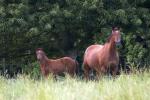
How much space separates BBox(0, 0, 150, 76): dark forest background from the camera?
1706 centimetres

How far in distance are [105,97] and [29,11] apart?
9.02 m

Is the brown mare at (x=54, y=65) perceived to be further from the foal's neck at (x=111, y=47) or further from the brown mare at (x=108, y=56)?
the foal's neck at (x=111, y=47)

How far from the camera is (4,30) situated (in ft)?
56.4

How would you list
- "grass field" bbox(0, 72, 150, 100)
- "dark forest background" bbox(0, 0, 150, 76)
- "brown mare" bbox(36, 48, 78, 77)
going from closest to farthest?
"grass field" bbox(0, 72, 150, 100) < "brown mare" bbox(36, 48, 78, 77) < "dark forest background" bbox(0, 0, 150, 76)

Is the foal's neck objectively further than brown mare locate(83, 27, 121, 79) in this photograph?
Yes

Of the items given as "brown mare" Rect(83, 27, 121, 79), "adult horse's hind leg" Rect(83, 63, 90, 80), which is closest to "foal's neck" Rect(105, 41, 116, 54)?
"brown mare" Rect(83, 27, 121, 79)

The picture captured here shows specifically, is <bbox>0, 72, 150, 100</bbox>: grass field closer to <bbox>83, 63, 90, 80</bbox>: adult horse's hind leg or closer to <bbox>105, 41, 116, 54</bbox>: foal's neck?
<bbox>105, 41, 116, 54</bbox>: foal's neck

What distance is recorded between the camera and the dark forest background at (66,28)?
1706cm

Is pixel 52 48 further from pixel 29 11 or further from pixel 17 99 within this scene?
pixel 17 99

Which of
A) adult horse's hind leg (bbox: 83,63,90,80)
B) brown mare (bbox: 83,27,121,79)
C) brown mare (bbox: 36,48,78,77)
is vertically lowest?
adult horse's hind leg (bbox: 83,63,90,80)

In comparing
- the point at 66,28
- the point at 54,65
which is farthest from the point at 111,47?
the point at 66,28

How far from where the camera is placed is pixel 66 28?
1808 centimetres

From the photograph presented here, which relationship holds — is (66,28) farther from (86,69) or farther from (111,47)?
(111,47)

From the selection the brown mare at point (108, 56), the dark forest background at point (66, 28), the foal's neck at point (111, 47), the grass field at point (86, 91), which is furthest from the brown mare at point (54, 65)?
the grass field at point (86, 91)
